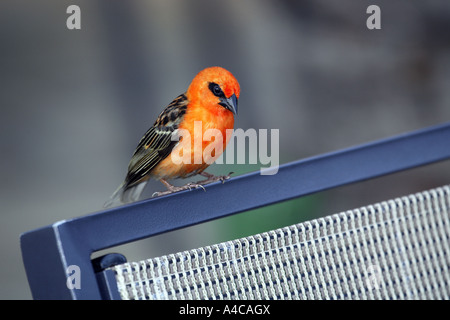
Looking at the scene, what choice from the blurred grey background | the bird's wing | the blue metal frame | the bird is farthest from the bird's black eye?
the blurred grey background

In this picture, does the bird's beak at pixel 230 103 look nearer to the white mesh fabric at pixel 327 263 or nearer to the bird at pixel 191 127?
the bird at pixel 191 127

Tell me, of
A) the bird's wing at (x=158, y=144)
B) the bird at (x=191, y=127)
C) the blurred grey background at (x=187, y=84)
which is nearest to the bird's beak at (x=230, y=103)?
the bird at (x=191, y=127)

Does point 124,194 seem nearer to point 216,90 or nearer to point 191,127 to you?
point 191,127

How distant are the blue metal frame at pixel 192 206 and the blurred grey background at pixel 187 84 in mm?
2492

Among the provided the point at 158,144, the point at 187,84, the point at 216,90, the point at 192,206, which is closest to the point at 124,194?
the point at 158,144

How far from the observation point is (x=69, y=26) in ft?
10.2

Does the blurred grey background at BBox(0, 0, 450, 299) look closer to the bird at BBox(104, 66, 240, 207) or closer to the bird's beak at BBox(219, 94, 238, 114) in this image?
the bird at BBox(104, 66, 240, 207)

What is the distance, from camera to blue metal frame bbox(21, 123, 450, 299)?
0.63 m

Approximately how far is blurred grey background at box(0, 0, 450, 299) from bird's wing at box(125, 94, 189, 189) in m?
1.76

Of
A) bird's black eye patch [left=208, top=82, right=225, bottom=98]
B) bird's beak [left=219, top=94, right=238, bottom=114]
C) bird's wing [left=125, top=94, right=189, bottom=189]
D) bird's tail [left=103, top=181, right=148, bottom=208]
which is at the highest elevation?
bird's black eye patch [left=208, top=82, right=225, bottom=98]

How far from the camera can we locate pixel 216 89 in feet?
4.68
